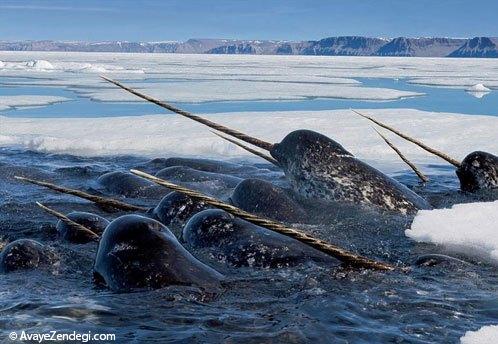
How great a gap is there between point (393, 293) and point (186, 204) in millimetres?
2954

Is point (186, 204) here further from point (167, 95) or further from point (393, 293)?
point (167, 95)

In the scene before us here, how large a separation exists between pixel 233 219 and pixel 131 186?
10.9 feet

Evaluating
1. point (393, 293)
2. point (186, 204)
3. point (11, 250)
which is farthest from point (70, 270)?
point (393, 293)

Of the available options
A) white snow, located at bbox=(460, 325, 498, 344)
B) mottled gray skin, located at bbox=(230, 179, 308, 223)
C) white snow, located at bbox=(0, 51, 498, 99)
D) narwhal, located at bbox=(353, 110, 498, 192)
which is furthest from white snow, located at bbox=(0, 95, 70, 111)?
white snow, located at bbox=(460, 325, 498, 344)

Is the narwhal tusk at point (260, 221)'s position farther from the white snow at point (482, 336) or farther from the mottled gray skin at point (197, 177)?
the mottled gray skin at point (197, 177)

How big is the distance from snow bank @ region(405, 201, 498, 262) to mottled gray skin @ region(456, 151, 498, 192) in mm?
1939

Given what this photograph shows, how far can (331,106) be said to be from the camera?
24953 mm

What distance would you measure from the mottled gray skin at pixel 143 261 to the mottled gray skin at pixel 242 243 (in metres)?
0.70

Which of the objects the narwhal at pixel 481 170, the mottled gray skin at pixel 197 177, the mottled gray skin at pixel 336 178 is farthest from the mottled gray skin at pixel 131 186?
the narwhal at pixel 481 170

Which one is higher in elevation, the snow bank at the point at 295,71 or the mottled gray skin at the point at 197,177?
the snow bank at the point at 295,71

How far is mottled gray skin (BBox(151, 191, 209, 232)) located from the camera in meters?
6.71

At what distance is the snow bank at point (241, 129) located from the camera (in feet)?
44.0

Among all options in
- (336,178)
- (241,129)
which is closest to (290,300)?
(336,178)

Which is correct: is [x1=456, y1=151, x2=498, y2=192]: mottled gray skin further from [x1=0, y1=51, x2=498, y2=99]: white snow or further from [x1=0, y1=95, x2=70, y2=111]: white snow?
[x1=0, y1=51, x2=498, y2=99]: white snow
